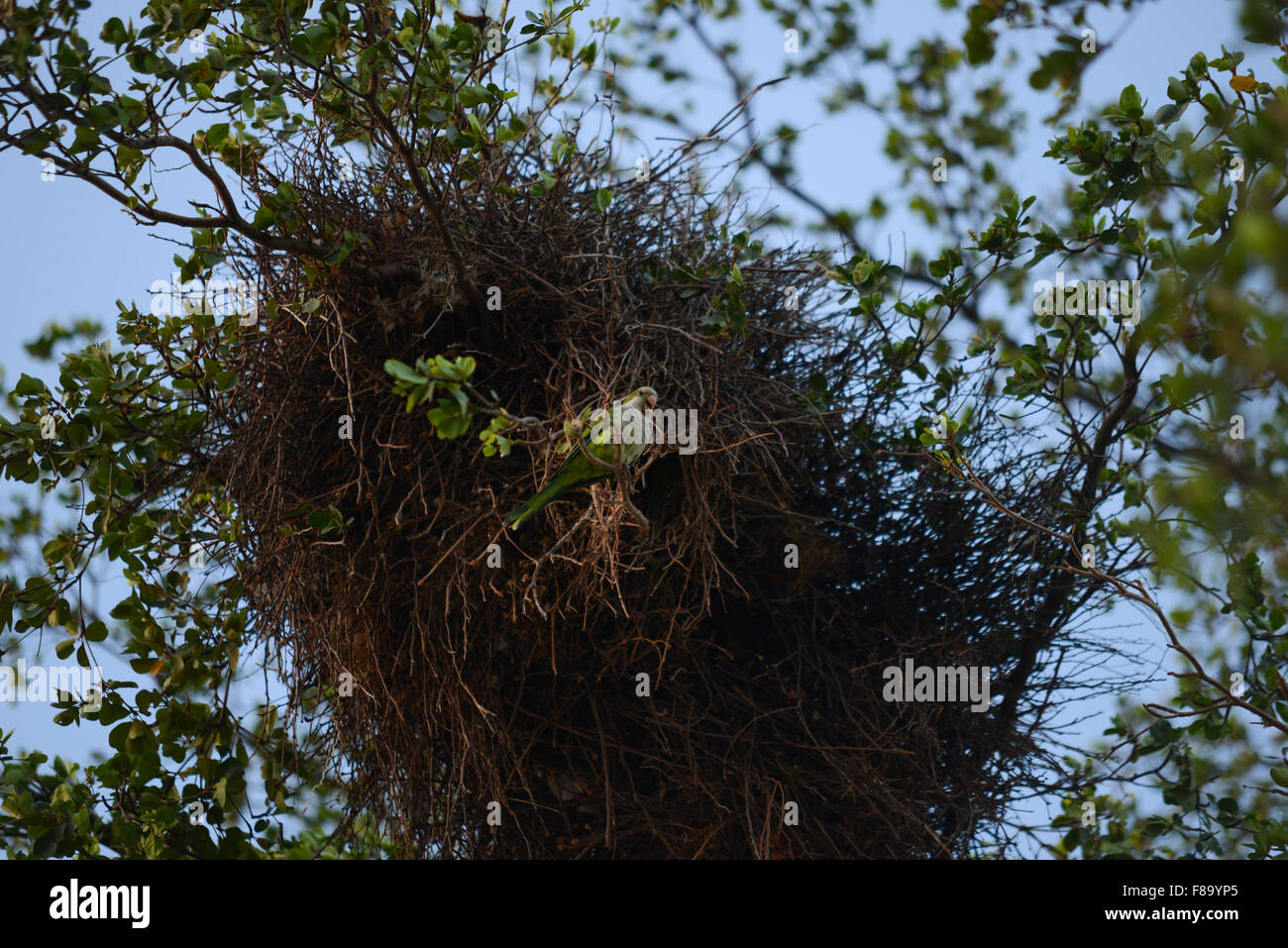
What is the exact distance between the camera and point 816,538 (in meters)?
1.47

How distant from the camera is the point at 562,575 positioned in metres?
1.35

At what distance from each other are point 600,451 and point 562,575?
0.88 feet

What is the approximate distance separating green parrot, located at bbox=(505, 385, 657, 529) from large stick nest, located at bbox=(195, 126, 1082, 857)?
7 centimetres

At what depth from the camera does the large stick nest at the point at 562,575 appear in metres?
1.37

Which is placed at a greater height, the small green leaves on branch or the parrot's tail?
the small green leaves on branch

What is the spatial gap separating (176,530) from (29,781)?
1.44ft

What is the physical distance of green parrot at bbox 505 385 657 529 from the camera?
113cm

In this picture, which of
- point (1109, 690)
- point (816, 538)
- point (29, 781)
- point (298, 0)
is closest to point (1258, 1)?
point (816, 538)

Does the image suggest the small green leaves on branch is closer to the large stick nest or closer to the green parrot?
the green parrot

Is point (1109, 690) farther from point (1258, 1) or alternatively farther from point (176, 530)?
point (176, 530)
